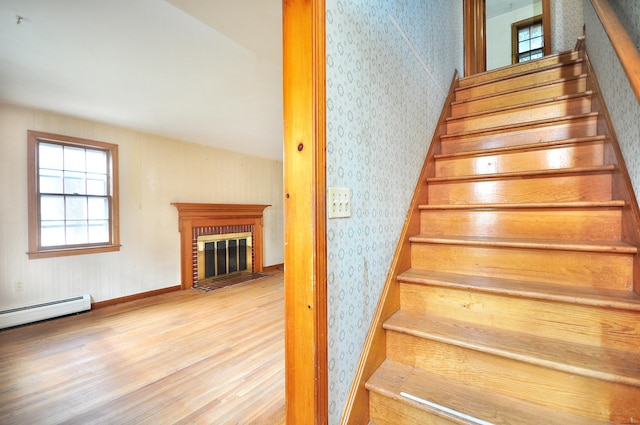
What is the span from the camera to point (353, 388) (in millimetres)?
1179

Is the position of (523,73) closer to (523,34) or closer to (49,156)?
(523,34)

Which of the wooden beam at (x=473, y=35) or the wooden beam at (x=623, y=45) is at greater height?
the wooden beam at (x=473, y=35)


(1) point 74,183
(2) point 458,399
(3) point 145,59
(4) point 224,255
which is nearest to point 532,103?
(2) point 458,399

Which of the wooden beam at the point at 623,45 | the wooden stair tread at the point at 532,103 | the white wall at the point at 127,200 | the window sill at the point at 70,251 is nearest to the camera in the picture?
the wooden beam at the point at 623,45

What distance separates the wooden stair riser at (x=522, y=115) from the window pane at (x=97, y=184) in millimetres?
4240

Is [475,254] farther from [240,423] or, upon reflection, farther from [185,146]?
[185,146]

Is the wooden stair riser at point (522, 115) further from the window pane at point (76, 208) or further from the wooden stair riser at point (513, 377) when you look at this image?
the window pane at point (76, 208)

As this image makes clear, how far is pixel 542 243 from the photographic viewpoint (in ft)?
4.52

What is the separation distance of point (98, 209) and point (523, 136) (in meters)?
4.72

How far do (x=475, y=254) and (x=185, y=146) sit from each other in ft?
15.0

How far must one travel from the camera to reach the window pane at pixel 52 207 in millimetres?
3364

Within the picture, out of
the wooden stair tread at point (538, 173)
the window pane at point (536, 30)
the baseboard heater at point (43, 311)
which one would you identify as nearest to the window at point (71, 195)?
the baseboard heater at point (43, 311)

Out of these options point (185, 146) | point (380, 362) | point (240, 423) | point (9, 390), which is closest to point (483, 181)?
point (380, 362)

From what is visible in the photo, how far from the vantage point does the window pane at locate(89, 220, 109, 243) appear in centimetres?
374
